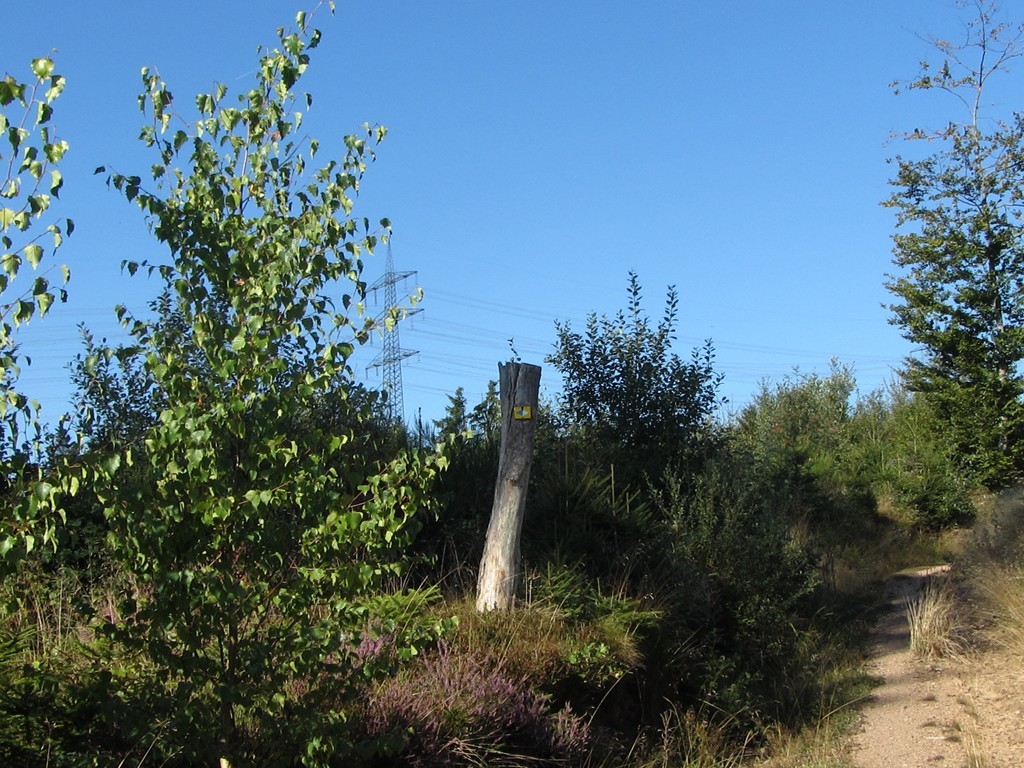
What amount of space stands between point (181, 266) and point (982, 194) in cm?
2311

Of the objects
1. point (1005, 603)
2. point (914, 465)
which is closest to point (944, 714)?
point (1005, 603)

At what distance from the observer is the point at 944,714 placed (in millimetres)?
9820

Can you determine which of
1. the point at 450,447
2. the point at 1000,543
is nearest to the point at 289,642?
the point at 450,447

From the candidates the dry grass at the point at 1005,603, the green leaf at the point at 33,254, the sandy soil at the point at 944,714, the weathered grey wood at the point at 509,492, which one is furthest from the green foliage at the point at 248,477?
the dry grass at the point at 1005,603

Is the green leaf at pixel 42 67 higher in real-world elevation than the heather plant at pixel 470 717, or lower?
higher

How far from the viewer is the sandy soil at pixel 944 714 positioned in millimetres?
8836

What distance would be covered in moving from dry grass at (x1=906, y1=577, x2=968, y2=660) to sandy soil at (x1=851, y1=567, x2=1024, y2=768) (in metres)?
0.14

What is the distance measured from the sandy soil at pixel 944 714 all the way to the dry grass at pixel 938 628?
0.46 feet

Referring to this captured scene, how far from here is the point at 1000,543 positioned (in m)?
13.9

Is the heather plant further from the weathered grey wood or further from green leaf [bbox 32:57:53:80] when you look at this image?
green leaf [bbox 32:57:53:80]

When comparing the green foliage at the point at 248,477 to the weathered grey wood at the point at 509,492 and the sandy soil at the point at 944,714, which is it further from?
the sandy soil at the point at 944,714

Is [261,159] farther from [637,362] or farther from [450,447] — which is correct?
[637,362]

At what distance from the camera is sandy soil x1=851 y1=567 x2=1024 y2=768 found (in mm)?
8836

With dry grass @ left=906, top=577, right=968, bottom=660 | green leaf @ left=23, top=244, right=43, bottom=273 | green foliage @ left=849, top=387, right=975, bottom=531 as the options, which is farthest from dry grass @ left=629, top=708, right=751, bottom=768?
green foliage @ left=849, top=387, right=975, bottom=531
